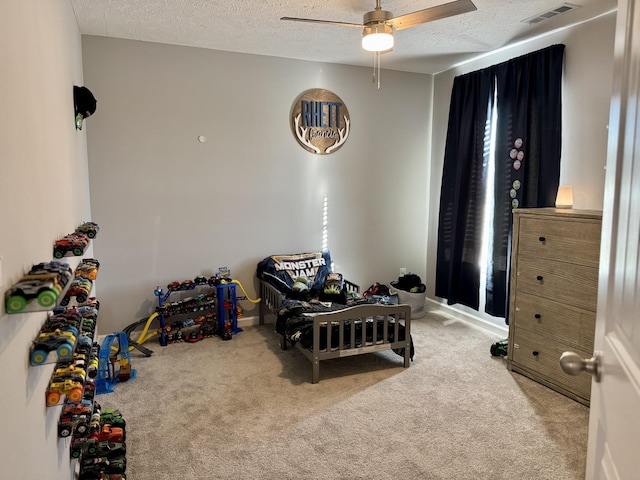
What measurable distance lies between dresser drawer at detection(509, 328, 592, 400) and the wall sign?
2491 mm

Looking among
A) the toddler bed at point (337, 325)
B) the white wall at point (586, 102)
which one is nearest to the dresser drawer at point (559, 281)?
the white wall at point (586, 102)

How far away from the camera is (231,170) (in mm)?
4258

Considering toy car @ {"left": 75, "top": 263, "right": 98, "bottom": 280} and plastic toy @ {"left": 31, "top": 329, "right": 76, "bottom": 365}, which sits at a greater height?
toy car @ {"left": 75, "top": 263, "right": 98, "bottom": 280}

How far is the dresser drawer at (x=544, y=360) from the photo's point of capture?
287cm

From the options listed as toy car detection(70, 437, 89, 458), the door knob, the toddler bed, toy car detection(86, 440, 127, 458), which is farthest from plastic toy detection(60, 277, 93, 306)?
the toddler bed

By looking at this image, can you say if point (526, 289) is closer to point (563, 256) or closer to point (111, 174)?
point (563, 256)

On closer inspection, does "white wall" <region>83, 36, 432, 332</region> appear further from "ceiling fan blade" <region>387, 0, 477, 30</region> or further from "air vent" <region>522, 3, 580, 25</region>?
"ceiling fan blade" <region>387, 0, 477, 30</region>

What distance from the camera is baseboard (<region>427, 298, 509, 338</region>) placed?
A: 4168 mm

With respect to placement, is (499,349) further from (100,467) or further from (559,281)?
(100,467)

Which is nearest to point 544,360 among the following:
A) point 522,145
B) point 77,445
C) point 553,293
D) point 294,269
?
point 553,293

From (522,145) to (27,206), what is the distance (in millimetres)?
3612

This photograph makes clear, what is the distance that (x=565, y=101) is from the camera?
353 cm

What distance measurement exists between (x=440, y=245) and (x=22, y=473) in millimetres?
4290

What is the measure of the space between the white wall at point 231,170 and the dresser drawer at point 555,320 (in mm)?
1956
